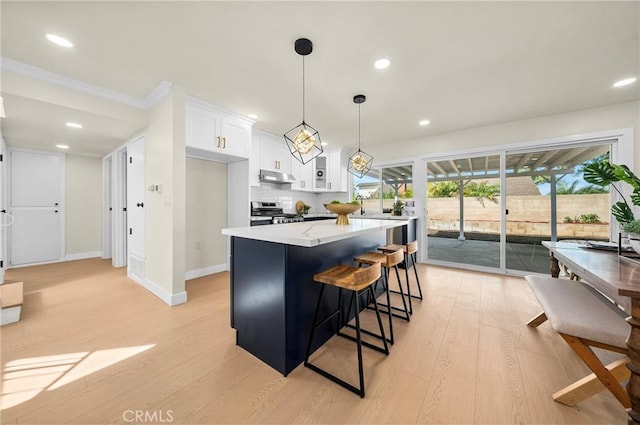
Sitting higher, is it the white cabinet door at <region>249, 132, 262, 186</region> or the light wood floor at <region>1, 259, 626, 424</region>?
the white cabinet door at <region>249, 132, 262, 186</region>

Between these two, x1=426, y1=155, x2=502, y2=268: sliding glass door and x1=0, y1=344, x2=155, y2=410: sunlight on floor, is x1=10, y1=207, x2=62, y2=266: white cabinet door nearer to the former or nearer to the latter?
x1=0, y1=344, x2=155, y2=410: sunlight on floor

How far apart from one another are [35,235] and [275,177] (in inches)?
183

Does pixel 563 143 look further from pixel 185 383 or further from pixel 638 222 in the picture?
pixel 185 383

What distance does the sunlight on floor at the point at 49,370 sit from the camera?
141 centimetres

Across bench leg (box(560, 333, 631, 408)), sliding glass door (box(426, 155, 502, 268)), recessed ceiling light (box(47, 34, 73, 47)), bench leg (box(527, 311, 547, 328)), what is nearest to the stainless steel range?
recessed ceiling light (box(47, 34, 73, 47))

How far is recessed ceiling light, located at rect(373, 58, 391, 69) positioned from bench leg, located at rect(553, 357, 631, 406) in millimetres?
2665

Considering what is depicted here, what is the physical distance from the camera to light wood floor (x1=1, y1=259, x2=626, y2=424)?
49.5 inches

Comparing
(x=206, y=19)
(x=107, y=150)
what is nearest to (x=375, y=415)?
(x=206, y=19)

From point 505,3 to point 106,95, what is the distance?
Result: 3.97 meters

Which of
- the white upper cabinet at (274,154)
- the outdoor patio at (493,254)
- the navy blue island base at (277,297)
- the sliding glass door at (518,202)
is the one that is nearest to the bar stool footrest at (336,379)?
the navy blue island base at (277,297)

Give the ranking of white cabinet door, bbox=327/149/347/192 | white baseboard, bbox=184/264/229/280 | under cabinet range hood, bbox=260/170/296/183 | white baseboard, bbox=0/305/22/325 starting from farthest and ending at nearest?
white cabinet door, bbox=327/149/347/192 → under cabinet range hood, bbox=260/170/296/183 → white baseboard, bbox=184/264/229/280 → white baseboard, bbox=0/305/22/325

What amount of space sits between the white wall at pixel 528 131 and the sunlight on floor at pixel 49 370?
498cm

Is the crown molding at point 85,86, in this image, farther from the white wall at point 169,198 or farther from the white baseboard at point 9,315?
the white baseboard at point 9,315

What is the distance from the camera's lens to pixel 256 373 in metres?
1.56
